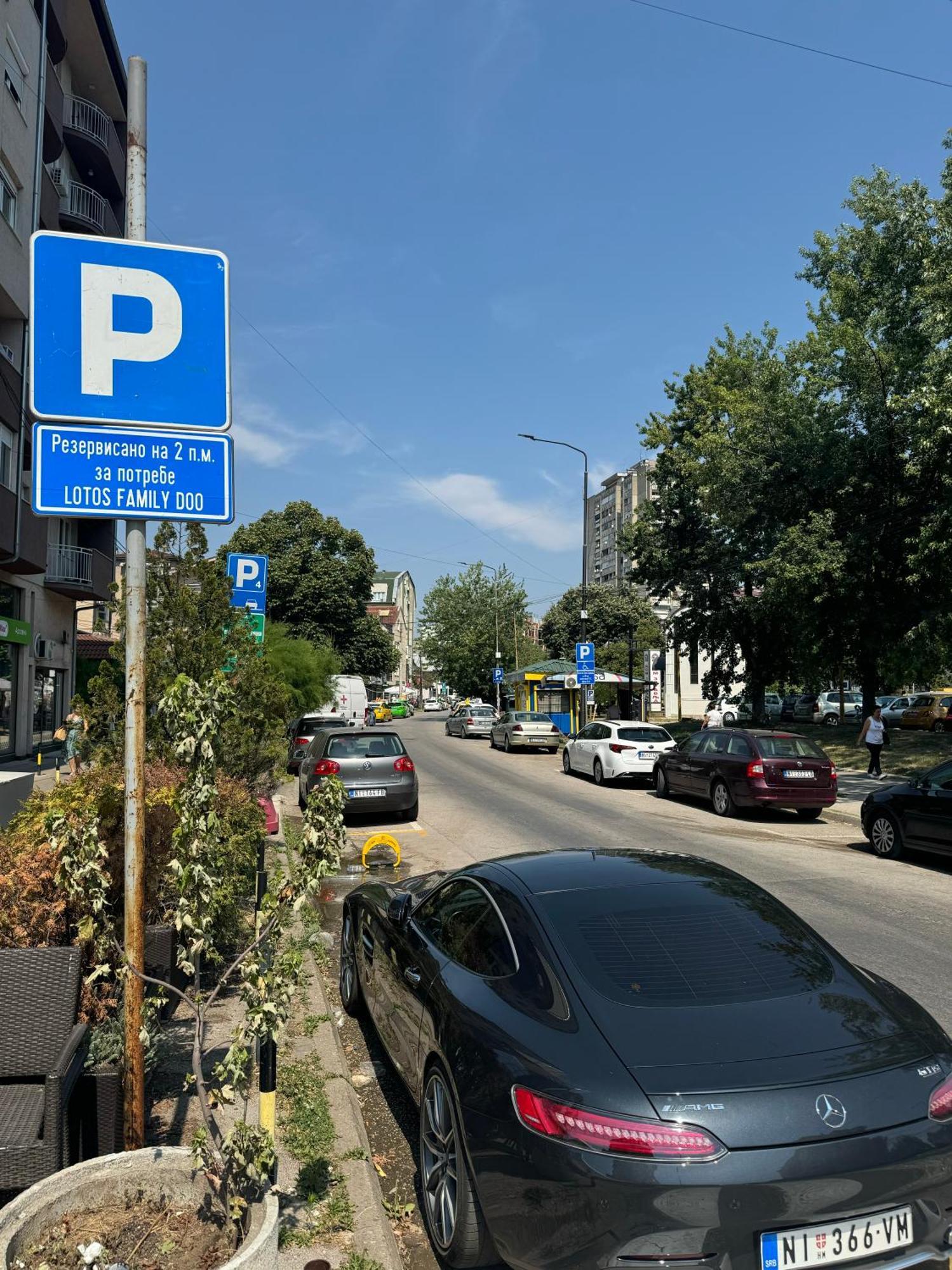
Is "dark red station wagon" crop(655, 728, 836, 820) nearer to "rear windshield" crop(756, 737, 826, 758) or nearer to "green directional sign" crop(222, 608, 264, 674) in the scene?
"rear windshield" crop(756, 737, 826, 758)

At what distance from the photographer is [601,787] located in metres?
21.2

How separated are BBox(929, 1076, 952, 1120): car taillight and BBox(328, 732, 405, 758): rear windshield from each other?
1257 cm

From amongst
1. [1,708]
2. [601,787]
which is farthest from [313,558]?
[601,787]

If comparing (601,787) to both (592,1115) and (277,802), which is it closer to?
(277,802)

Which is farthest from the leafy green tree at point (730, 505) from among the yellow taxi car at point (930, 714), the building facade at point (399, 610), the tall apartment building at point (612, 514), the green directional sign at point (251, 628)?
the building facade at point (399, 610)

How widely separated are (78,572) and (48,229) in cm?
1437

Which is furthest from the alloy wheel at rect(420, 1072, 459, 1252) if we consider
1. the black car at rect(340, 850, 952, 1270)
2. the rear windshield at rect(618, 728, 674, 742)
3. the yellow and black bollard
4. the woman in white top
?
the woman in white top

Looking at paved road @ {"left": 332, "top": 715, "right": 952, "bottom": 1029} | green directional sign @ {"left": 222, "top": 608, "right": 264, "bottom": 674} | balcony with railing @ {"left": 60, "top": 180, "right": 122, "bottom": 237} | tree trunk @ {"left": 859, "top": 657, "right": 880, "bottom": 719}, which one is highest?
balcony with railing @ {"left": 60, "top": 180, "right": 122, "bottom": 237}

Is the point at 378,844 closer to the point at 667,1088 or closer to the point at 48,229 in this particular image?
the point at 667,1088

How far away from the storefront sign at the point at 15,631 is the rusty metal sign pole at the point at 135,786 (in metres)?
21.8

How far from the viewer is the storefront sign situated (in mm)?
23000

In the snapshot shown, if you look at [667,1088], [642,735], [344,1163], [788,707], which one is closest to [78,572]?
[642,735]

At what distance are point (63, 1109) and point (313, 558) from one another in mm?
49535

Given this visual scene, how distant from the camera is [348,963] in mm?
5984
